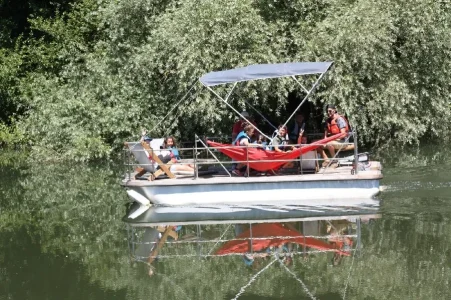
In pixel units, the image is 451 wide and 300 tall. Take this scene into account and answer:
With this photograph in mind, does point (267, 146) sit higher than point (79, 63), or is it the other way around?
point (79, 63)

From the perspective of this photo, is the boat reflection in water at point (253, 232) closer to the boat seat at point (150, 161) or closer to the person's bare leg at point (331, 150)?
the boat seat at point (150, 161)

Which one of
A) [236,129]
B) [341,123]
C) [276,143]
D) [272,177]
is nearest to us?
[272,177]

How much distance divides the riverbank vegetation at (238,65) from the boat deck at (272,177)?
5.48 metres

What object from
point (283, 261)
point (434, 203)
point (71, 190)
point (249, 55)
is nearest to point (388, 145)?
point (249, 55)

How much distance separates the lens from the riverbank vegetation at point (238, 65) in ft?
77.6

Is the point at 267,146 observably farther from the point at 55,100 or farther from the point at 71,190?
the point at 55,100

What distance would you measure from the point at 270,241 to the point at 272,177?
9.02 feet

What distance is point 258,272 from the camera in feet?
41.3

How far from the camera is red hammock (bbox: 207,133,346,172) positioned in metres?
16.8

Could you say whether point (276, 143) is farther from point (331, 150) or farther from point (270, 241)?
point (270, 241)

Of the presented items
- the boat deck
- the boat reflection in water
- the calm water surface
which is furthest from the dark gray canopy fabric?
the calm water surface

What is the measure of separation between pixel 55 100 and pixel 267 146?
44.6ft

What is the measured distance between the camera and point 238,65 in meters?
23.5

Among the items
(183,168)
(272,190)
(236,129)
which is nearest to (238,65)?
(236,129)
